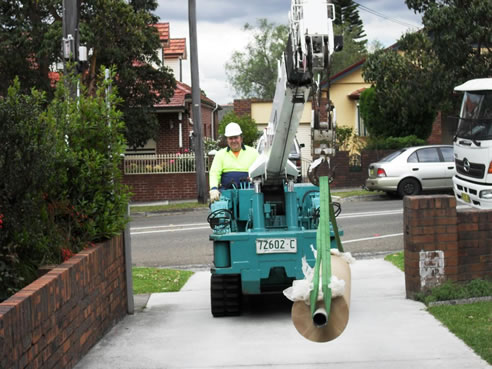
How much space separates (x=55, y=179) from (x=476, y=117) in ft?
38.3

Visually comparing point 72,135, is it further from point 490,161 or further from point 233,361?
point 490,161

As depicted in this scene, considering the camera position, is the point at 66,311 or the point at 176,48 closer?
the point at 66,311

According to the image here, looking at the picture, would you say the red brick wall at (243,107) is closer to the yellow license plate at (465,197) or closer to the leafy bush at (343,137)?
the leafy bush at (343,137)

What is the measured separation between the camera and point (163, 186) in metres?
29.5

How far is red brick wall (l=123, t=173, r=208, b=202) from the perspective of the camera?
29422 millimetres

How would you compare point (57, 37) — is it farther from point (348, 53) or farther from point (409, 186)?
point (348, 53)

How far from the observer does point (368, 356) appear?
22.2 feet

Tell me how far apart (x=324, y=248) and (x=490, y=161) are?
12379 mm

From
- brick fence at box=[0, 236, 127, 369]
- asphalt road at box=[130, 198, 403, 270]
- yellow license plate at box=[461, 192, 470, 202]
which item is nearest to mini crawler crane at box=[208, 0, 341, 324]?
brick fence at box=[0, 236, 127, 369]

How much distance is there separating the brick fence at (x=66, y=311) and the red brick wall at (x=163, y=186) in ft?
66.9

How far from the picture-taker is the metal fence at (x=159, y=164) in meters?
29.6

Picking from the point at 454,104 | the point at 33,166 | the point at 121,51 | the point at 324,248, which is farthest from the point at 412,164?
the point at 324,248

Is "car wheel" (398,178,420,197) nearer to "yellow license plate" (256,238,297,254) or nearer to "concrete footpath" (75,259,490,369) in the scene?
"concrete footpath" (75,259,490,369)

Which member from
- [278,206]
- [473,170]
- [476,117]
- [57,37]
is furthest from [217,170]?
[57,37]
